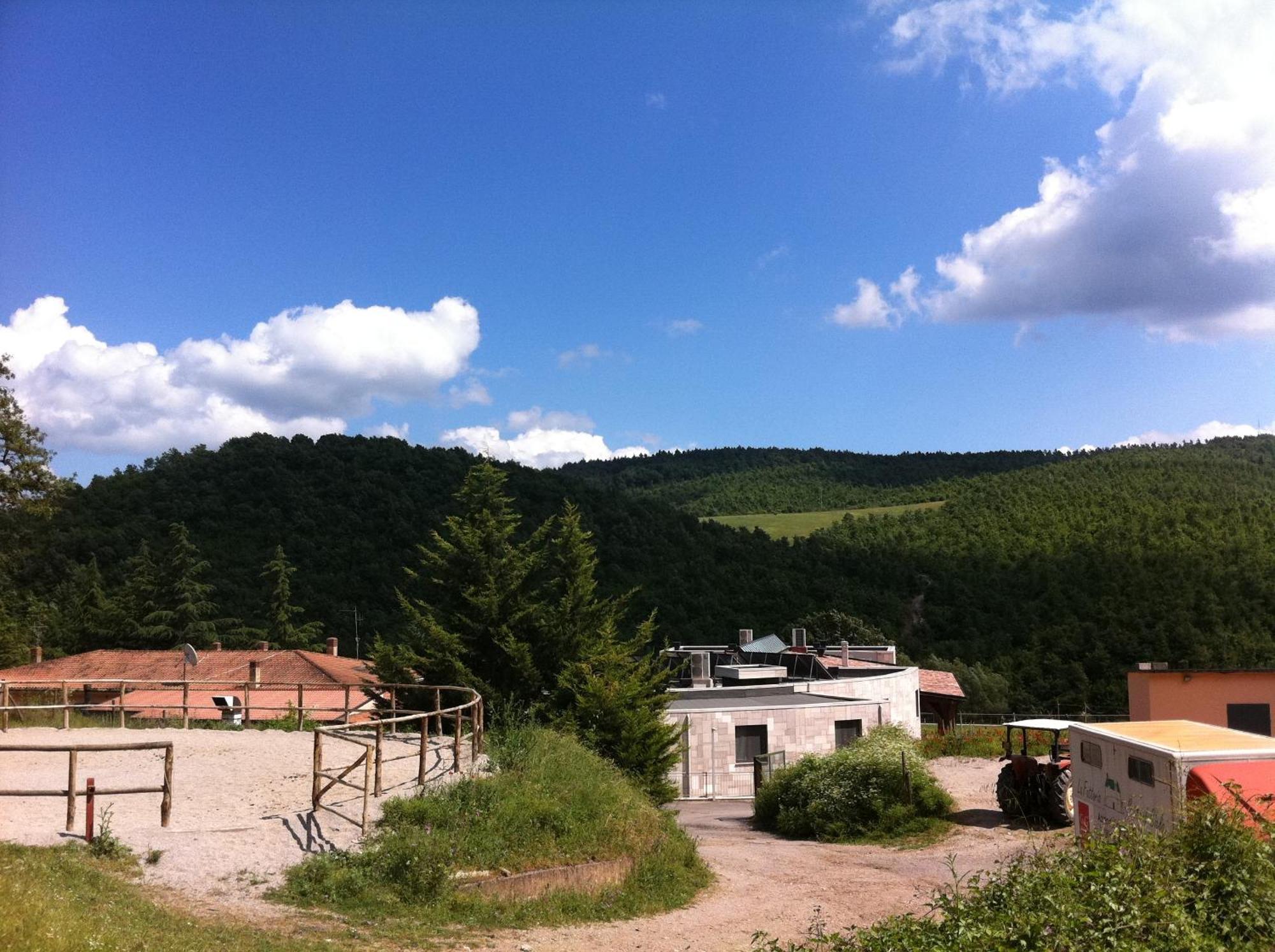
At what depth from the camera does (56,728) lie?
68.8 feet

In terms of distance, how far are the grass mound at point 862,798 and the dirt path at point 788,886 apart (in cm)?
83

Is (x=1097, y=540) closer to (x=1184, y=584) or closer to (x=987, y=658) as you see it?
(x=1184, y=584)

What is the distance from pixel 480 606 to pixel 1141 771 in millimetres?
16582

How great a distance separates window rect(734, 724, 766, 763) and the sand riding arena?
12.9m

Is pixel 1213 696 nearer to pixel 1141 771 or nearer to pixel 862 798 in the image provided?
pixel 862 798

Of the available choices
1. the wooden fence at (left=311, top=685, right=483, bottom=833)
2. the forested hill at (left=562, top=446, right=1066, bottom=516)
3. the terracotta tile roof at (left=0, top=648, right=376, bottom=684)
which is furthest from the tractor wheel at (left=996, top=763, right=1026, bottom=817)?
the forested hill at (left=562, top=446, right=1066, bottom=516)

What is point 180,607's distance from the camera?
5547 cm

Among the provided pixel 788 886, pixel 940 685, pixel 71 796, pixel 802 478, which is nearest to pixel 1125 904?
pixel 788 886

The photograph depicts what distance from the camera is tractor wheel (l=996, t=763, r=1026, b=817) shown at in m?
21.5

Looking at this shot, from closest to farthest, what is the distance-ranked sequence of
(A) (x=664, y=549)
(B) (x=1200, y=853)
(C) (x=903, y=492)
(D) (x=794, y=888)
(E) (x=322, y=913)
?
1. (B) (x=1200, y=853)
2. (E) (x=322, y=913)
3. (D) (x=794, y=888)
4. (A) (x=664, y=549)
5. (C) (x=903, y=492)

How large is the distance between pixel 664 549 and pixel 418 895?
7647 cm

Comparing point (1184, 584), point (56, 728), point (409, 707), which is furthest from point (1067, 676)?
point (56, 728)

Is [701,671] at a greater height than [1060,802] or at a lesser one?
greater

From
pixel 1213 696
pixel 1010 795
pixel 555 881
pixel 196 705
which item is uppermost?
pixel 1213 696
